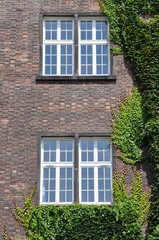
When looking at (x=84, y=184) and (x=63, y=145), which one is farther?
(x=63, y=145)

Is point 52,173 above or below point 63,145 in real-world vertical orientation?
below

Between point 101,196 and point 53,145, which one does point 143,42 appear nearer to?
point 53,145

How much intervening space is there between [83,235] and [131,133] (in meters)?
3.56

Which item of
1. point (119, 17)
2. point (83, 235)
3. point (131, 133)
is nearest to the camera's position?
point (83, 235)

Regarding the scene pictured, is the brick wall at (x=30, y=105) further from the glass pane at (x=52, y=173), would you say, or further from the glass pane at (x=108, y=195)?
the glass pane at (x=108, y=195)

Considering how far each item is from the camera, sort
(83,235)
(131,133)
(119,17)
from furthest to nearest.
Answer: (119,17) < (131,133) < (83,235)

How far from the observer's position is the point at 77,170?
19281mm

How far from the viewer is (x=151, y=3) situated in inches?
828

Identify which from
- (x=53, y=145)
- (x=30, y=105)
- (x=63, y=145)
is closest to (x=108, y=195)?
(x=63, y=145)

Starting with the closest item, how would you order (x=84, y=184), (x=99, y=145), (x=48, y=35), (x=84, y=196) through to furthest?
(x=84, y=196)
(x=84, y=184)
(x=99, y=145)
(x=48, y=35)

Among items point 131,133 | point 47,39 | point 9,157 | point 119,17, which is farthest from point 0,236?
point 119,17

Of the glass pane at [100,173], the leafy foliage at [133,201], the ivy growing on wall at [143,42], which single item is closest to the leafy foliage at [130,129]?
the ivy growing on wall at [143,42]

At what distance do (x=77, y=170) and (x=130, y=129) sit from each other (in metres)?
2.12

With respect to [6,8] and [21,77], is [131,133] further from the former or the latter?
[6,8]
